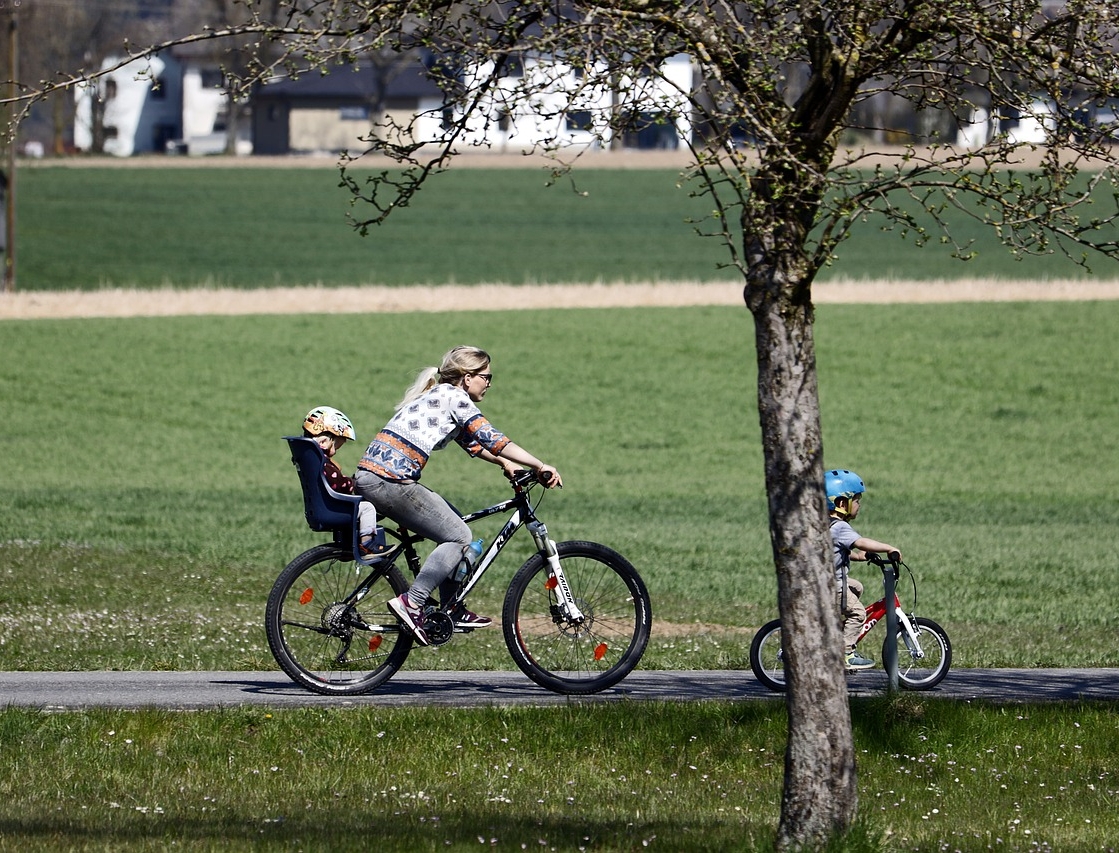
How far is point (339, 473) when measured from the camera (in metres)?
9.19

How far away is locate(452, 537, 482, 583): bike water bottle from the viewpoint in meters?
9.11

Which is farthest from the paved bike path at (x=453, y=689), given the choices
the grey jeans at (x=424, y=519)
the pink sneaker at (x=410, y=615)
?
the grey jeans at (x=424, y=519)

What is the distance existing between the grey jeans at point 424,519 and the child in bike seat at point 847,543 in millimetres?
2004

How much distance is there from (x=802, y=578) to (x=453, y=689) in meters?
3.85

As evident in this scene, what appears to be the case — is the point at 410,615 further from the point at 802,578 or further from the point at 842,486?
the point at 802,578

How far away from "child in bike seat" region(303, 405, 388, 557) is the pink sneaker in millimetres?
306

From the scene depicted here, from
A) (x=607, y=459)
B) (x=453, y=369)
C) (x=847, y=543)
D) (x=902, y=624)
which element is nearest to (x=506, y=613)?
(x=453, y=369)

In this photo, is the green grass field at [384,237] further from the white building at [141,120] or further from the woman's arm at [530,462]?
the white building at [141,120]

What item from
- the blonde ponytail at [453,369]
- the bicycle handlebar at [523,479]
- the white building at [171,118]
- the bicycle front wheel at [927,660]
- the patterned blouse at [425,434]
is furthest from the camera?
the white building at [171,118]

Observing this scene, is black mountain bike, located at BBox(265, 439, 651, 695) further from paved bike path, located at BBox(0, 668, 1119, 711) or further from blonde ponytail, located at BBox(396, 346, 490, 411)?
blonde ponytail, located at BBox(396, 346, 490, 411)

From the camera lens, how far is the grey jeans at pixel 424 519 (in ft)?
29.2

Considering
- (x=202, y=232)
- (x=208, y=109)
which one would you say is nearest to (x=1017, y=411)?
(x=202, y=232)

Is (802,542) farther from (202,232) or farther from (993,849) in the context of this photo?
(202,232)

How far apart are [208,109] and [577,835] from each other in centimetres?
13631
